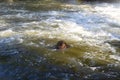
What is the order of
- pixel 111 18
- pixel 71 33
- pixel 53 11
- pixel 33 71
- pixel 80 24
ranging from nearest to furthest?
1. pixel 33 71
2. pixel 71 33
3. pixel 80 24
4. pixel 111 18
5. pixel 53 11

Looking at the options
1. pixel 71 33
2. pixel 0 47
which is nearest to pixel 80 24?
pixel 71 33

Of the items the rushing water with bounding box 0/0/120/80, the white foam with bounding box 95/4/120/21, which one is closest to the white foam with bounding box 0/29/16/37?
the rushing water with bounding box 0/0/120/80

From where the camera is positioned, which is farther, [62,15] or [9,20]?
[62,15]

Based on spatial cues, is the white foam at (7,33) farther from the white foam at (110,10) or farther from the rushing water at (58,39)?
the white foam at (110,10)

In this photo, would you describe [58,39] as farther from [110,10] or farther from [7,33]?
[110,10]

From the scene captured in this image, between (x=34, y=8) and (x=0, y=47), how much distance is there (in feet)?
27.4

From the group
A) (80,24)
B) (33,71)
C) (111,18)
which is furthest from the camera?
(111,18)

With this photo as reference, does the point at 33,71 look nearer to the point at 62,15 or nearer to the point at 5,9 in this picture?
the point at 62,15

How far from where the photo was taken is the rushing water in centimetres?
895

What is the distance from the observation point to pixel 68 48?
36.3 ft

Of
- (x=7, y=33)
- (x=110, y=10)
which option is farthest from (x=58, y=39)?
(x=110, y=10)

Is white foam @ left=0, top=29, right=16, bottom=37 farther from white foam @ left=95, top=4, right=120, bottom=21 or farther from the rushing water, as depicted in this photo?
white foam @ left=95, top=4, right=120, bottom=21

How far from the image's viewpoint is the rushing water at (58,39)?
8953mm

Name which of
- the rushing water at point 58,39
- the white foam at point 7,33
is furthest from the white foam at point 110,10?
the white foam at point 7,33
